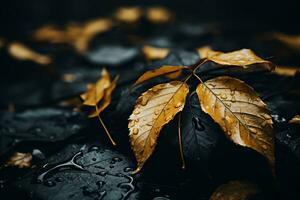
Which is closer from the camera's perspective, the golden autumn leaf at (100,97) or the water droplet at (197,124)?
the water droplet at (197,124)

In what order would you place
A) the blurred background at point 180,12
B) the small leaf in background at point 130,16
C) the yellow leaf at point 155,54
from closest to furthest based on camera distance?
the yellow leaf at point 155,54, the small leaf in background at point 130,16, the blurred background at point 180,12

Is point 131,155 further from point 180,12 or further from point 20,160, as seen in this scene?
point 180,12

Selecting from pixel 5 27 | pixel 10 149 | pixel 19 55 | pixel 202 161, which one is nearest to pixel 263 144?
pixel 202 161

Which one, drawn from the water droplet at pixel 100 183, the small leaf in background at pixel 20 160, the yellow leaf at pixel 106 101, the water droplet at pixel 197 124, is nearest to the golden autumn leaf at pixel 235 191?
the water droplet at pixel 197 124

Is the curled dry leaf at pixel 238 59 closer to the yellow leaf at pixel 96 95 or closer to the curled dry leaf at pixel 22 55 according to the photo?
the yellow leaf at pixel 96 95

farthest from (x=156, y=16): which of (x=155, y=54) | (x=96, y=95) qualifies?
(x=96, y=95)

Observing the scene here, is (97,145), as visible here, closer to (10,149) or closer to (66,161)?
(66,161)
